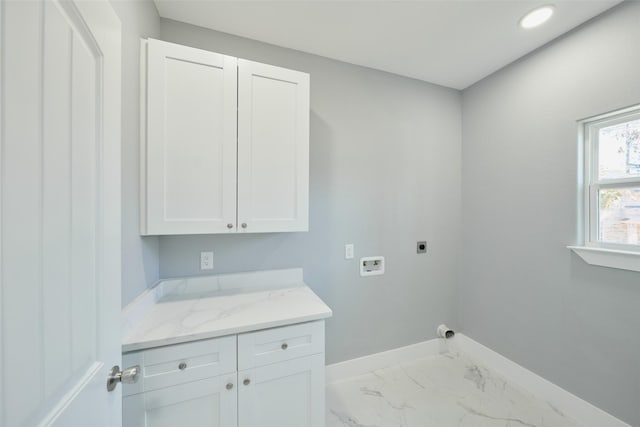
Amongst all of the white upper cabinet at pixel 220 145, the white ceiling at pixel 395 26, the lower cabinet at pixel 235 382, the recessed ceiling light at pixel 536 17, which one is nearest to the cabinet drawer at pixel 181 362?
the lower cabinet at pixel 235 382

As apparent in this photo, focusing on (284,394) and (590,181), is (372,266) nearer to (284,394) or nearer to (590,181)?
(284,394)

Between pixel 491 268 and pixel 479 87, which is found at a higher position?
pixel 479 87

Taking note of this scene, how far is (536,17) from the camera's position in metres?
1.52

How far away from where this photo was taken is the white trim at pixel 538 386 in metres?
1.51

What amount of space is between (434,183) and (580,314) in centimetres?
134

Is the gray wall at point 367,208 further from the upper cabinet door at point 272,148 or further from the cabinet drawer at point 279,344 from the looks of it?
the cabinet drawer at point 279,344

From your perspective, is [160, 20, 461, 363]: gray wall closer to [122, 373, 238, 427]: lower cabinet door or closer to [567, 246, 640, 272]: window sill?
[122, 373, 238, 427]: lower cabinet door

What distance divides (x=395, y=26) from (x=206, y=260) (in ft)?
6.52

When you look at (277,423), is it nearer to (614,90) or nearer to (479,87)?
(614,90)

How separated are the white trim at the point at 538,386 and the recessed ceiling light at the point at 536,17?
2444 millimetres

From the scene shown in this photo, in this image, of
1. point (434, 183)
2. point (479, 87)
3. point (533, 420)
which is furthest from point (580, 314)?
point (479, 87)

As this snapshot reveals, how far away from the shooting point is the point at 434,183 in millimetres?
2328

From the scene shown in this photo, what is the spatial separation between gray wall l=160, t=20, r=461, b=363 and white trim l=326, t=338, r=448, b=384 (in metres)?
0.06

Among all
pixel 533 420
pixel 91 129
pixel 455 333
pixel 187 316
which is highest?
pixel 91 129
